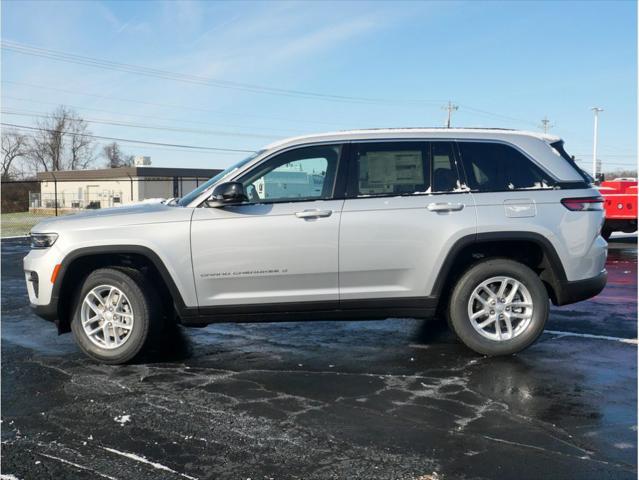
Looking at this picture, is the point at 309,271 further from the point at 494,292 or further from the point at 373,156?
the point at 494,292

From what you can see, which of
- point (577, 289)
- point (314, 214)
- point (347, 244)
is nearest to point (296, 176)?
point (314, 214)

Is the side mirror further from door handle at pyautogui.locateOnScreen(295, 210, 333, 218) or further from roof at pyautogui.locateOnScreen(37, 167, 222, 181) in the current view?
roof at pyautogui.locateOnScreen(37, 167, 222, 181)

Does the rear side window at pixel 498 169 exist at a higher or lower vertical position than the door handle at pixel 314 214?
higher

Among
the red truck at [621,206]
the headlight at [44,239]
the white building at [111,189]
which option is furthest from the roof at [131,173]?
the headlight at [44,239]

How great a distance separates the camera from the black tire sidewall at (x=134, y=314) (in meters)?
5.24

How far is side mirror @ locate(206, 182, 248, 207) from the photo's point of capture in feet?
16.6

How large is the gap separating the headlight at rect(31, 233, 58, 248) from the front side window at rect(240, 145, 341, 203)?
1.75 metres

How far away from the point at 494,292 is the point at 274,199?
2151mm

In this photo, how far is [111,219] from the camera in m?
5.27

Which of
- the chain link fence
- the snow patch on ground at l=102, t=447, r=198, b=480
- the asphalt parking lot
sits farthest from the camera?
the chain link fence

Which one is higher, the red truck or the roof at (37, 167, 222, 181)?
the roof at (37, 167, 222, 181)

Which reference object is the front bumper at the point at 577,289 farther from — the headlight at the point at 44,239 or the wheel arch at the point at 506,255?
the headlight at the point at 44,239

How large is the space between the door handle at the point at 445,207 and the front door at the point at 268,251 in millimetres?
795

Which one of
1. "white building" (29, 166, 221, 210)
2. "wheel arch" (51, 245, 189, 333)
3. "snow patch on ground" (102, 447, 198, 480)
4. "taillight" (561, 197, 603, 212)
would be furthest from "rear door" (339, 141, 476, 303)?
"white building" (29, 166, 221, 210)
